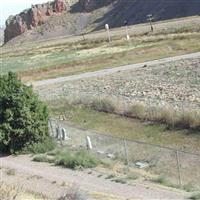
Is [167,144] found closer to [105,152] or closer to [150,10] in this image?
[105,152]

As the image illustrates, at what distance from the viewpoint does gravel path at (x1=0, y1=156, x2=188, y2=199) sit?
64.6 feet

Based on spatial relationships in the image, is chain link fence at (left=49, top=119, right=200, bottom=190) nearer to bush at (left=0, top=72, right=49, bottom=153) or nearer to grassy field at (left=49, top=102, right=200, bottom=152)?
bush at (left=0, top=72, right=49, bottom=153)

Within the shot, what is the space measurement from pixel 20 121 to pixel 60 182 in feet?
21.9

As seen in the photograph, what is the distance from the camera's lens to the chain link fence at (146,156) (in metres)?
22.3

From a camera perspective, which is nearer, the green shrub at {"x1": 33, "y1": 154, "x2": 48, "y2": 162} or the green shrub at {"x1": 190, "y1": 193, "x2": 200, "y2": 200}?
the green shrub at {"x1": 190, "y1": 193, "x2": 200, "y2": 200}

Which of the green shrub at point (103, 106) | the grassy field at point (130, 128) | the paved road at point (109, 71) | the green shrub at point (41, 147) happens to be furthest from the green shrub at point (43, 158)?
the paved road at point (109, 71)

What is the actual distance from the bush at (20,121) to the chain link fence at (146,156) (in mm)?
1156

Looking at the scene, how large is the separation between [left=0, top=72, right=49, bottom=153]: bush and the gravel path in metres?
1.51

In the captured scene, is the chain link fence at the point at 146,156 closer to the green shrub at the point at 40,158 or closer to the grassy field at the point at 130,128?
the grassy field at the point at 130,128

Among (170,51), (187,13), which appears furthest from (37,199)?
(187,13)

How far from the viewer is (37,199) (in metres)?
17.8

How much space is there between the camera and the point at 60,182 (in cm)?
2192

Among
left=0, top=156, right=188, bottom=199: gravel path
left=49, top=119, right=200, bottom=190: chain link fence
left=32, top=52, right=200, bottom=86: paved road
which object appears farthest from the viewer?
left=32, top=52, right=200, bottom=86: paved road

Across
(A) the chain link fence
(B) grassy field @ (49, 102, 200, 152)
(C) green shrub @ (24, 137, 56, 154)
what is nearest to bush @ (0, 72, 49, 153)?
(C) green shrub @ (24, 137, 56, 154)
